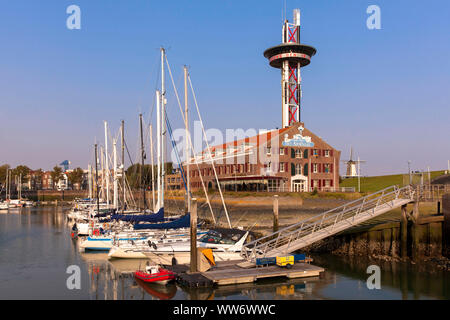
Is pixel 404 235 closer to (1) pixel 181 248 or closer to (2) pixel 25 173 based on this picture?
(1) pixel 181 248

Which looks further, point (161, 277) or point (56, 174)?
point (56, 174)

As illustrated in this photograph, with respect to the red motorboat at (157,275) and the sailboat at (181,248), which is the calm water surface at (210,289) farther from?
the sailboat at (181,248)

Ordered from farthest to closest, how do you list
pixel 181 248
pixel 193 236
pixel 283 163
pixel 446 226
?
pixel 283 163 → pixel 181 248 → pixel 446 226 → pixel 193 236

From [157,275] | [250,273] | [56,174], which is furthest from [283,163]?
[56,174]

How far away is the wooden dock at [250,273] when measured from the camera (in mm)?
22636

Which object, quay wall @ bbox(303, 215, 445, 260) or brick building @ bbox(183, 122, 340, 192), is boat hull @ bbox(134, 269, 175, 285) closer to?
quay wall @ bbox(303, 215, 445, 260)

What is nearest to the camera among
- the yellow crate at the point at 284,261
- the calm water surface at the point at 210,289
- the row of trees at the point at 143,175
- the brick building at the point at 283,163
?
the calm water surface at the point at 210,289

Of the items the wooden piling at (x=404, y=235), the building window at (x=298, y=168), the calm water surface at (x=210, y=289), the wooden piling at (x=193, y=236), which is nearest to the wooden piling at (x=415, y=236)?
the wooden piling at (x=404, y=235)

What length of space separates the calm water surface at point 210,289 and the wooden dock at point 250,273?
44 centimetres

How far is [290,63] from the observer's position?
105 metres

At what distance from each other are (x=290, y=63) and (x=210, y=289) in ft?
302

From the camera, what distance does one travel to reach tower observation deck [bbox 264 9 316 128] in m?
100

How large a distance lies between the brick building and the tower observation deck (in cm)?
2366

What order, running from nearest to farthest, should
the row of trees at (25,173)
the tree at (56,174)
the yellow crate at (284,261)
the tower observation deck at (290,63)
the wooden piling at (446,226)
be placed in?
the yellow crate at (284,261) → the wooden piling at (446,226) → the tower observation deck at (290,63) → the row of trees at (25,173) → the tree at (56,174)
